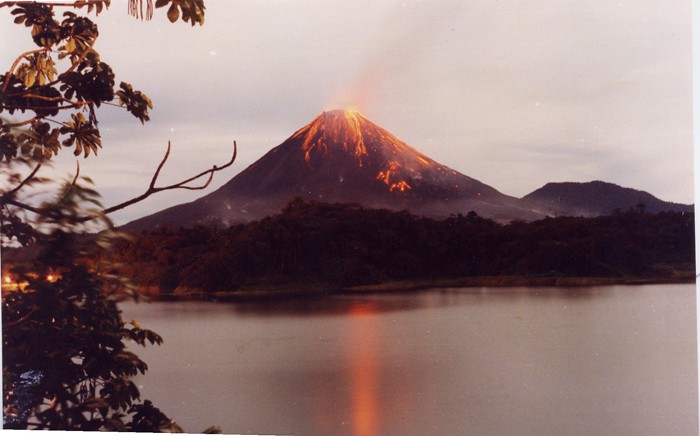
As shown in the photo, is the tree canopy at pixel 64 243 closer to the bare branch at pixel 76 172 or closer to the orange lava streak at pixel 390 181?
the bare branch at pixel 76 172

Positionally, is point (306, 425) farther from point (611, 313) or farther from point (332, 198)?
point (611, 313)

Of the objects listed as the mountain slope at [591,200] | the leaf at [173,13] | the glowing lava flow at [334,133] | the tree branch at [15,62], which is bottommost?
the mountain slope at [591,200]

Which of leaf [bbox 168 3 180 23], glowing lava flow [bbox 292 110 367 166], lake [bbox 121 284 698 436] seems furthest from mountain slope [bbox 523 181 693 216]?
leaf [bbox 168 3 180 23]

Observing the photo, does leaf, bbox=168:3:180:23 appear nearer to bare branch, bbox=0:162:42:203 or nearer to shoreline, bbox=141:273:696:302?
bare branch, bbox=0:162:42:203

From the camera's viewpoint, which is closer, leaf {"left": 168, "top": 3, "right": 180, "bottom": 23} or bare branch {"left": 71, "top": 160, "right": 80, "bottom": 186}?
leaf {"left": 168, "top": 3, "right": 180, "bottom": 23}

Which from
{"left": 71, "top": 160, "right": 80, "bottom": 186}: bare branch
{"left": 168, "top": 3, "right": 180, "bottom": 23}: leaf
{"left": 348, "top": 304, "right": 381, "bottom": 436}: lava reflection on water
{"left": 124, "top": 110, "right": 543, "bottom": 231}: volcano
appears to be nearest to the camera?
{"left": 168, "top": 3, "right": 180, "bottom": 23}: leaf

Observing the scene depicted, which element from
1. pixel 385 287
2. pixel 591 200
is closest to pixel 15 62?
pixel 385 287

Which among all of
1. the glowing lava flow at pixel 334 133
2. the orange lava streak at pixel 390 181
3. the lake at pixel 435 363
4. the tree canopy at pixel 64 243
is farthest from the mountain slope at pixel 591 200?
the tree canopy at pixel 64 243
